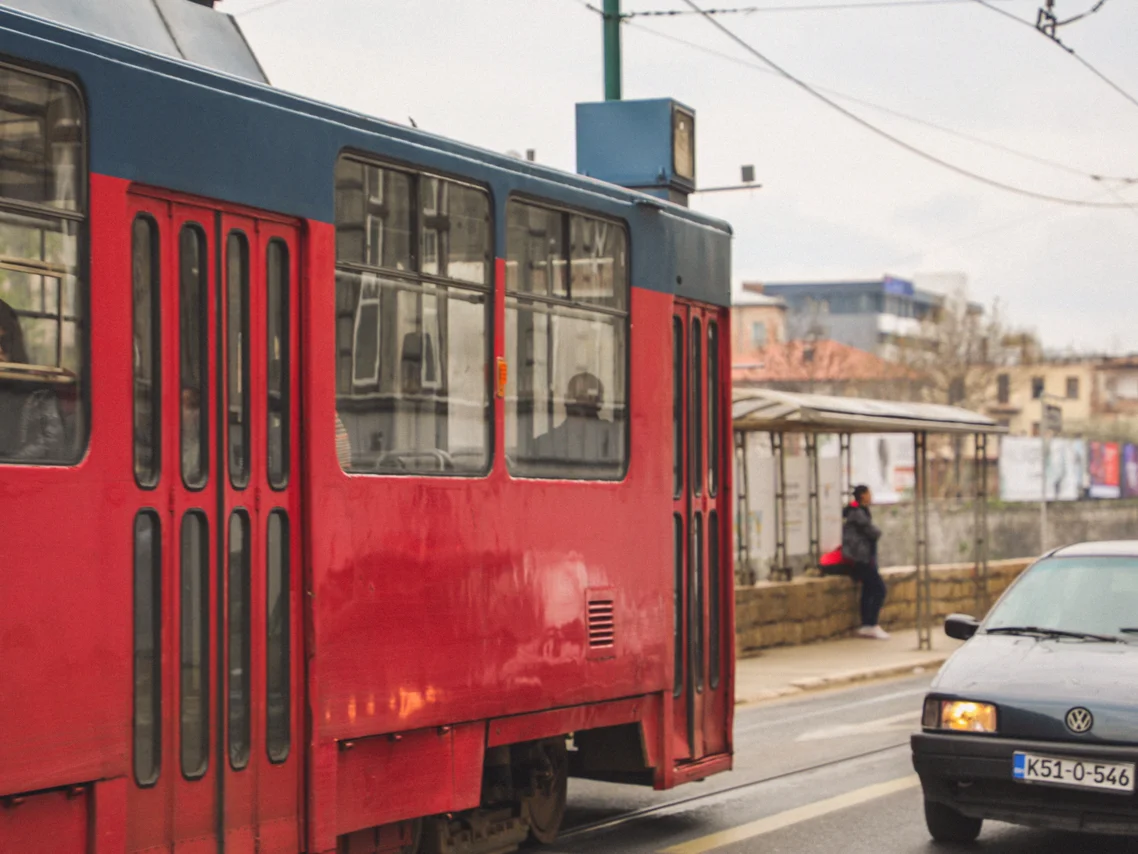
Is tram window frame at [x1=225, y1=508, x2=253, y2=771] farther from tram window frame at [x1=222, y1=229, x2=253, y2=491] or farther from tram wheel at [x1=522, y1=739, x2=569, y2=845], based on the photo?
tram wheel at [x1=522, y1=739, x2=569, y2=845]

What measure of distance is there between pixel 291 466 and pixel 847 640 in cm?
1587

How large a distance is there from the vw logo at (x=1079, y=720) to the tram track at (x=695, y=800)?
2497 mm

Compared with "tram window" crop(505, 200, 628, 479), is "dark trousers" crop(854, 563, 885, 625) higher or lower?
lower

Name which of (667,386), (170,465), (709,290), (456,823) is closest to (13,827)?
(170,465)

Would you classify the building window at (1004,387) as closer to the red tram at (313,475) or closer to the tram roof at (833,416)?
the tram roof at (833,416)

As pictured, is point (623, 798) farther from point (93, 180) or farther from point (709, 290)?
point (93, 180)

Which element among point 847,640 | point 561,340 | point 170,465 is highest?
point 561,340

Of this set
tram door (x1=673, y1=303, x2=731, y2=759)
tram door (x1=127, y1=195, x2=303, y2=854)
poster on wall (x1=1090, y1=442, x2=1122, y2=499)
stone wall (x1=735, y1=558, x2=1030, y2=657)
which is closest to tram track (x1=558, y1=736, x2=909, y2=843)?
tram door (x1=673, y1=303, x2=731, y2=759)

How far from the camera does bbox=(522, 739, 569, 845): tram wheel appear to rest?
848 cm

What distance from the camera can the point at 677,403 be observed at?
919 cm

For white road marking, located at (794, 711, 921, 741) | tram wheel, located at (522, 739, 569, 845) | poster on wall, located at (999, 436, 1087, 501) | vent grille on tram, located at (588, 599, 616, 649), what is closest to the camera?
vent grille on tram, located at (588, 599, 616, 649)

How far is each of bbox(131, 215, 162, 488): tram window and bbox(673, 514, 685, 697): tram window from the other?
370 centimetres

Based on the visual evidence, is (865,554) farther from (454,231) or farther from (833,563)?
(454,231)

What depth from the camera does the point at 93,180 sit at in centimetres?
568
